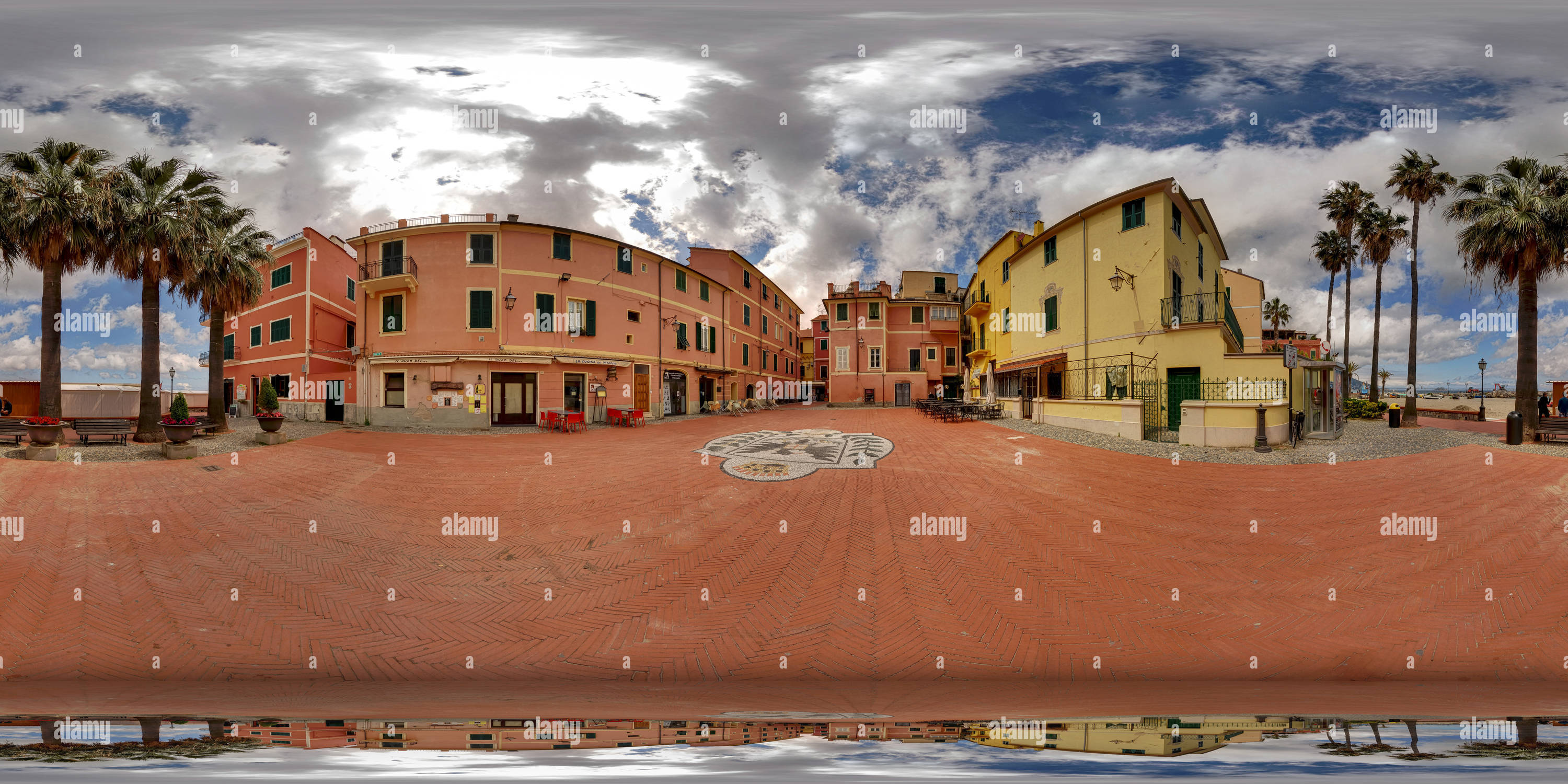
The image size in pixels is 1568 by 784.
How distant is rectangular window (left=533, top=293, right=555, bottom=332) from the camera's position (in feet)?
60.1

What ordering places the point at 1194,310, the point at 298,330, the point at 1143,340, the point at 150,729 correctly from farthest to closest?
the point at 298,330
the point at 1194,310
the point at 1143,340
the point at 150,729

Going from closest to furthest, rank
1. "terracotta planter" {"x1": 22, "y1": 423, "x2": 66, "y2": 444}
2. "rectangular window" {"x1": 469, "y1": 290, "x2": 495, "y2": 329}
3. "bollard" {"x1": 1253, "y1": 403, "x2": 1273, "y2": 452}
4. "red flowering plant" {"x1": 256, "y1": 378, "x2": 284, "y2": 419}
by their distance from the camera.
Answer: "terracotta planter" {"x1": 22, "y1": 423, "x2": 66, "y2": 444} < "red flowering plant" {"x1": 256, "y1": 378, "x2": 284, "y2": 419} < "bollard" {"x1": 1253, "y1": 403, "x2": 1273, "y2": 452} < "rectangular window" {"x1": 469, "y1": 290, "x2": 495, "y2": 329}

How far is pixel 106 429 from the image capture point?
8930 millimetres

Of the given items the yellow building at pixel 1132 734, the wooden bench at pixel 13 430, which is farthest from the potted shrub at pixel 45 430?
the yellow building at pixel 1132 734

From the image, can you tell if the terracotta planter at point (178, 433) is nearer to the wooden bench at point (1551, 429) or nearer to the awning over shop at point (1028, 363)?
the awning over shop at point (1028, 363)

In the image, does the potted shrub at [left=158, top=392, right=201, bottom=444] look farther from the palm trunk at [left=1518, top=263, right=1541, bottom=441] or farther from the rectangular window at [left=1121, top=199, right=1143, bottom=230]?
the palm trunk at [left=1518, top=263, right=1541, bottom=441]

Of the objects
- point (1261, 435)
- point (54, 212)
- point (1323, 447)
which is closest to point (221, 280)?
point (54, 212)

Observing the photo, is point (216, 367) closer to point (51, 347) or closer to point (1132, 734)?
point (51, 347)

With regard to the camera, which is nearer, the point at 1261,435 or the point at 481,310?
the point at 1261,435

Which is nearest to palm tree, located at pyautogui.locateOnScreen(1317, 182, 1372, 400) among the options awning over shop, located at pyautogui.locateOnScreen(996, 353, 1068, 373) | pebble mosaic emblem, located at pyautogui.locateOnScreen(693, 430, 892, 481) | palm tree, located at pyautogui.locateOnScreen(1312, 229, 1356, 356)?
palm tree, located at pyautogui.locateOnScreen(1312, 229, 1356, 356)

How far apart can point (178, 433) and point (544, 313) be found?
10.8m

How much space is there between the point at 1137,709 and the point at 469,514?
7.15 m

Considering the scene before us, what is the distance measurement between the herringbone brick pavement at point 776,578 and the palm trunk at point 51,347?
4.89ft

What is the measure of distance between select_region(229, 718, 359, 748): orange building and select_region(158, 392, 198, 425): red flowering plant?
1080cm
